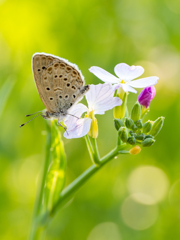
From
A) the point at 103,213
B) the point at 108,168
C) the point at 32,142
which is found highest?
the point at 32,142

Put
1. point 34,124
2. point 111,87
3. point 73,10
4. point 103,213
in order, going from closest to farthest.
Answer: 1. point 111,87
2. point 103,213
3. point 34,124
4. point 73,10

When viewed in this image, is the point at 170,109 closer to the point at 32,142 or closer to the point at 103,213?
the point at 103,213

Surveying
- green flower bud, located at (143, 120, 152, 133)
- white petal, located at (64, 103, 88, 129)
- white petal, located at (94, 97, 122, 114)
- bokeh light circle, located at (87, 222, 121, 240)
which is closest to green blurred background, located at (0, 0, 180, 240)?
bokeh light circle, located at (87, 222, 121, 240)

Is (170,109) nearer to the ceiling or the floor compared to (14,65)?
nearer to the floor

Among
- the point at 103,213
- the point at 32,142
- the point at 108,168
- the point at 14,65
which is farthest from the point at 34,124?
the point at 103,213

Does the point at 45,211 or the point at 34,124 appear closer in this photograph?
the point at 45,211

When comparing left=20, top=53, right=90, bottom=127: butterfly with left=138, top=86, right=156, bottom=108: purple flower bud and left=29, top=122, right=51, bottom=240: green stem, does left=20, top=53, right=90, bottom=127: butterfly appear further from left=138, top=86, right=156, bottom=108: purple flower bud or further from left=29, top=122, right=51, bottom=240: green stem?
left=138, top=86, right=156, bottom=108: purple flower bud
